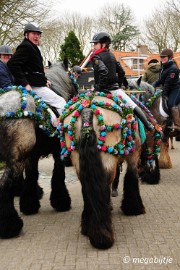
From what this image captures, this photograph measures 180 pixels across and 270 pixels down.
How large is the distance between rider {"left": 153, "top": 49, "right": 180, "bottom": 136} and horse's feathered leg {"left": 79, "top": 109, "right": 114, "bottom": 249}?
4.41 meters

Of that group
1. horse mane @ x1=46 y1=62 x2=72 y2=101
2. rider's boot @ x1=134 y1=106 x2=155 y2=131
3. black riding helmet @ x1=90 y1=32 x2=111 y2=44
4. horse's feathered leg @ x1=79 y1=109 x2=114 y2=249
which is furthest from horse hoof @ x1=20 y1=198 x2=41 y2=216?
black riding helmet @ x1=90 y1=32 x2=111 y2=44

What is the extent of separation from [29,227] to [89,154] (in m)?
1.80

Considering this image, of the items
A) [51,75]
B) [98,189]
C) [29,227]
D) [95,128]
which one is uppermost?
[51,75]

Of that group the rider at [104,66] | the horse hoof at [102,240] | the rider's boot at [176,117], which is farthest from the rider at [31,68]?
the rider's boot at [176,117]

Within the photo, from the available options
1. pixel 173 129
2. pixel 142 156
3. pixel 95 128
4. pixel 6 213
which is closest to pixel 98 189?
pixel 95 128

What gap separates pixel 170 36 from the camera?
39.9 m

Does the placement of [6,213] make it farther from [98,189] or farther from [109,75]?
[109,75]

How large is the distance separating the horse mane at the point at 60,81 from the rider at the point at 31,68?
0.96 feet

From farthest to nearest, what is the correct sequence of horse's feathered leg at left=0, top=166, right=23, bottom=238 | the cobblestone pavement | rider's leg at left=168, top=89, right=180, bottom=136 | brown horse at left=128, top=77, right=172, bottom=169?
1. brown horse at left=128, top=77, right=172, bottom=169
2. rider's leg at left=168, top=89, right=180, bottom=136
3. horse's feathered leg at left=0, top=166, right=23, bottom=238
4. the cobblestone pavement

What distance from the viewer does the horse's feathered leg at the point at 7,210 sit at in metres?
4.85

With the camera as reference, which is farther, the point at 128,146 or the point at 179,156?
the point at 179,156

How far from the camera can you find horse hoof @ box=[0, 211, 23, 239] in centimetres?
485

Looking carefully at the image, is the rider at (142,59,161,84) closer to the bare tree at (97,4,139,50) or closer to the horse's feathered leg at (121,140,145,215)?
the horse's feathered leg at (121,140,145,215)

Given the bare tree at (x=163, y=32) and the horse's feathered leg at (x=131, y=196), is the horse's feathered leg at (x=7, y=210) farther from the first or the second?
the bare tree at (x=163, y=32)
